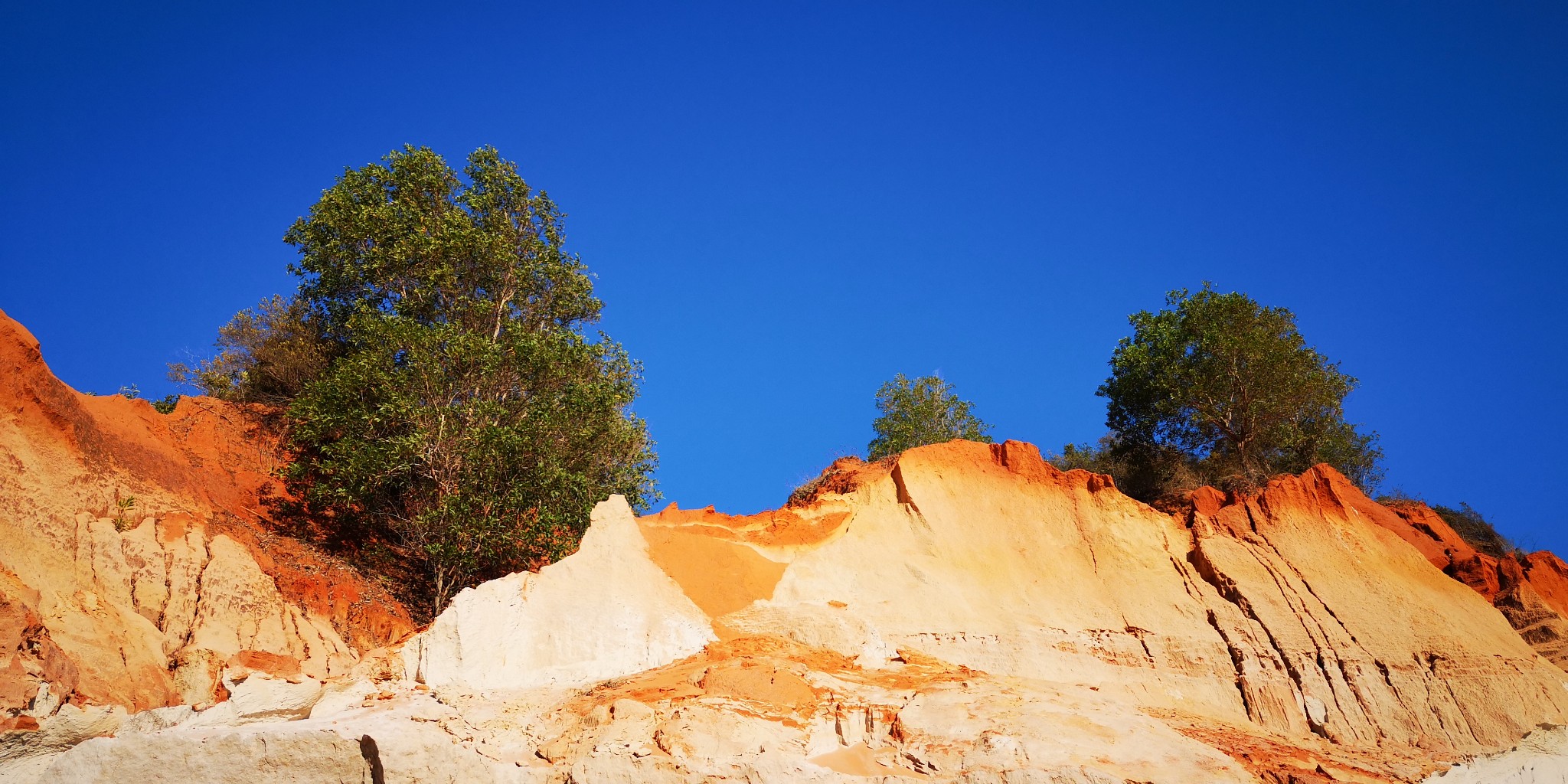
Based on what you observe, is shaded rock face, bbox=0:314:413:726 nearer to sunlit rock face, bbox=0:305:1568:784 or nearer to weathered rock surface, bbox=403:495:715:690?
sunlit rock face, bbox=0:305:1568:784

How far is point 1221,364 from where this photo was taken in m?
27.1

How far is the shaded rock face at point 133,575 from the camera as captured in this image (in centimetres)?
1292

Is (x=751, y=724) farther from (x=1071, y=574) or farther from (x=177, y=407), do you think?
(x=177, y=407)

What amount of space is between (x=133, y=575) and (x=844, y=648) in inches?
456

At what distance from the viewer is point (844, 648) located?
16.4m

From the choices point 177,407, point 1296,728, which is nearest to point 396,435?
point 177,407

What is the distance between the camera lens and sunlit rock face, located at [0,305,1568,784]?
40.5 feet

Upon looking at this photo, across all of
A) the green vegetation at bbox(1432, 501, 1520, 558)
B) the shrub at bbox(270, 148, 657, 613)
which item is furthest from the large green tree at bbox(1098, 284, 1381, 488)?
the shrub at bbox(270, 148, 657, 613)

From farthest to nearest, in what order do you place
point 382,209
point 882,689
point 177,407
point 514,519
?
1. point 382,209
2. point 177,407
3. point 514,519
4. point 882,689

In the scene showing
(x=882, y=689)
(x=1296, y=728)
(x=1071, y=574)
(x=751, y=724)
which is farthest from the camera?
(x=1071, y=574)

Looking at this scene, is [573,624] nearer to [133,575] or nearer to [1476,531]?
[133,575]

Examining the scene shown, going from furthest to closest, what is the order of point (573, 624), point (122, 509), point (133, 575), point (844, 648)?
1. point (122, 509)
2. point (844, 648)
3. point (133, 575)
4. point (573, 624)

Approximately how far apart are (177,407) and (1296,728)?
2375 centimetres

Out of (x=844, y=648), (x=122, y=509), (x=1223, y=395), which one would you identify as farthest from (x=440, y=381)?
(x=1223, y=395)
